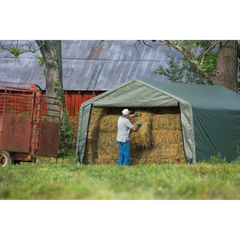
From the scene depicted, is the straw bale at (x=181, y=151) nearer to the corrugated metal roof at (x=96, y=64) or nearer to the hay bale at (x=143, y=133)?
the hay bale at (x=143, y=133)

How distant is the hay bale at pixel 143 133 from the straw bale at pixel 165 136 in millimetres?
221

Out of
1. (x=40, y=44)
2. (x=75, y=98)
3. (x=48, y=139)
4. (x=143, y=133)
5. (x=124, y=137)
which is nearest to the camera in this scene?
(x=124, y=137)

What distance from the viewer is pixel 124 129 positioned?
1177cm

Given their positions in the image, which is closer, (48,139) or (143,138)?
(143,138)

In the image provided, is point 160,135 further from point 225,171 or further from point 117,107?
point 225,171

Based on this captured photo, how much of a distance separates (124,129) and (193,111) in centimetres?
227

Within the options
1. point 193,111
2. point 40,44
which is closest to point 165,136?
point 193,111

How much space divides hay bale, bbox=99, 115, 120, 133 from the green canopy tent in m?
0.54

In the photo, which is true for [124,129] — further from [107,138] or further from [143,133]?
[107,138]

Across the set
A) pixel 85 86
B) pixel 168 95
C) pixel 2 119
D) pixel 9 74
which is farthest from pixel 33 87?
pixel 9 74

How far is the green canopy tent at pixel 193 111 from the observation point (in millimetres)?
10992

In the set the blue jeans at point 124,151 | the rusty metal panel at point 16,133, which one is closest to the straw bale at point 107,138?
the blue jeans at point 124,151

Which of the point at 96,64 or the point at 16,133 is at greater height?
the point at 96,64

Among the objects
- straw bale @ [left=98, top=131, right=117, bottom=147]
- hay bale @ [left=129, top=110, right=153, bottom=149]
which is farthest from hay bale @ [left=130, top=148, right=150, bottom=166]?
straw bale @ [left=98, top=131, right=117, bottom=147]
